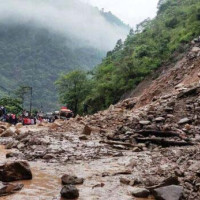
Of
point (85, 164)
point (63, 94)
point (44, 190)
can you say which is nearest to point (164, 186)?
point (44, 190)

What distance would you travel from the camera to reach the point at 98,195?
597 cm

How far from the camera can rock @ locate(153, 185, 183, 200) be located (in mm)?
5477

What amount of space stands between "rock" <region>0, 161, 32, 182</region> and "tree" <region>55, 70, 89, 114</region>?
182 feet

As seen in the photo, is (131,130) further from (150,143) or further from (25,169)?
(25,169)

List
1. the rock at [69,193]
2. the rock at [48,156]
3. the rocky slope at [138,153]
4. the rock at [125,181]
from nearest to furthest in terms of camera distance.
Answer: the rock at [69,193] → the rocky slope at [138,153] → the rock at [125,181] → the rock at [48,156]

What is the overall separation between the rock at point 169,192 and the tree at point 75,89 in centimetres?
5681

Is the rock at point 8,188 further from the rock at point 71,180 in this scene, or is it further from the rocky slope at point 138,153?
the rocky slope at point 138,153

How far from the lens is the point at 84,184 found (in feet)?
22.1

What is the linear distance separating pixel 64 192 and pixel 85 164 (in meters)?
3.43

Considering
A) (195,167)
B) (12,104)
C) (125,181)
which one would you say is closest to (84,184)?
(125,181)

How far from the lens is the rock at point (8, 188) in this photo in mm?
5841

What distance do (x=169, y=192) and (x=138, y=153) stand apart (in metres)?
5.27

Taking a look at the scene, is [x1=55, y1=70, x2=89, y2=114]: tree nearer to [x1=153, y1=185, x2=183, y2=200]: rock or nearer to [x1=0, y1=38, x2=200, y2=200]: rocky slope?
[x1=0, y1=38, x2=200, y2=200]: rocky slope

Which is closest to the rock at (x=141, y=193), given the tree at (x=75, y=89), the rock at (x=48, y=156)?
the rock at (x=48, y=156)
